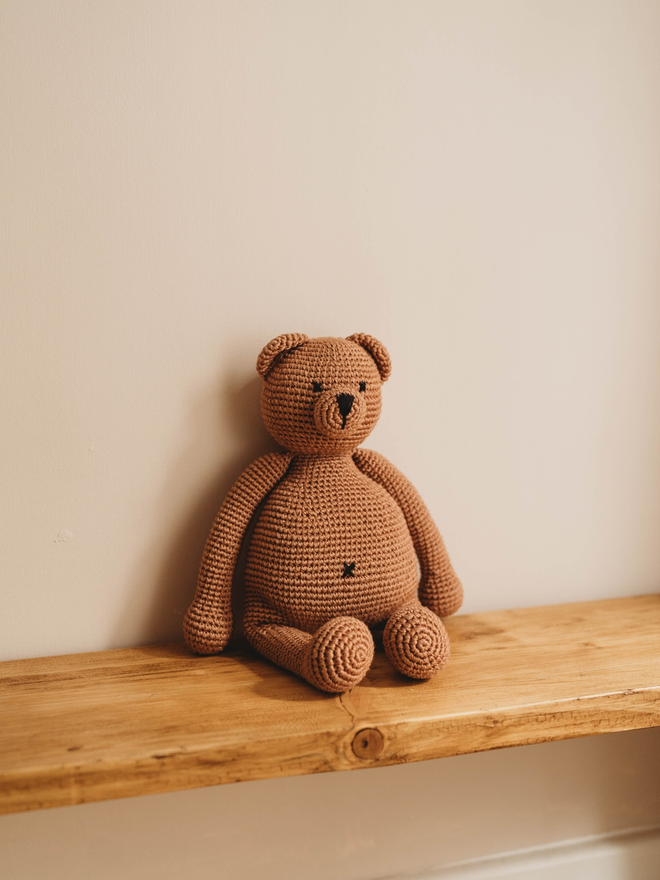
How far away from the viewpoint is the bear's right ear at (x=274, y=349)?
0.69 metres

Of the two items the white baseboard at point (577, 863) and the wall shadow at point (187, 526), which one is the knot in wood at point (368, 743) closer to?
the wall shadow at point (187, 526)

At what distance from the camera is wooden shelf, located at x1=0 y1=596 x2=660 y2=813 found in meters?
0.52

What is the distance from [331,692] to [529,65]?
827mm

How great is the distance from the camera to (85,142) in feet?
2.33

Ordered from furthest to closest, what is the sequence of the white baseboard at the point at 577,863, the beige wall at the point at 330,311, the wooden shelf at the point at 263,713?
the white baseboard at the point at 577,863
the beige wall at the point at 330,311
the wooden shelf at the point at 263,713

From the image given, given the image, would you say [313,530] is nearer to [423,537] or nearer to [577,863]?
[423,537]

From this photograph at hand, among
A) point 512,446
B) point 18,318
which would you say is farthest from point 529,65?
point 18,318

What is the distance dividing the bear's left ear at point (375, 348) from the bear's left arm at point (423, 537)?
0.37ft

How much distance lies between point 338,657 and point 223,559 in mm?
194

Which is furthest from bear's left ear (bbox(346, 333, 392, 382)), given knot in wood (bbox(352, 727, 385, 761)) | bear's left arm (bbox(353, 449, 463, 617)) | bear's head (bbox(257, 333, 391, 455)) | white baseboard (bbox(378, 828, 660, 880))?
white baseboard (bbox(378, 828, 660, 880))

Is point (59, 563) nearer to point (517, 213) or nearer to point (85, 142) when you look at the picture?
point (85, 142)

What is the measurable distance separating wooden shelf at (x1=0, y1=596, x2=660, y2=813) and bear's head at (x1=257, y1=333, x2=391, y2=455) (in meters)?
0.26

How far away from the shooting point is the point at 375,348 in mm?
729

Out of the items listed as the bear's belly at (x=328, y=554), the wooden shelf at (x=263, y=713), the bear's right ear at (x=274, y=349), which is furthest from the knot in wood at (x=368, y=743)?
the bear's right ear at (x=274, y=349)
